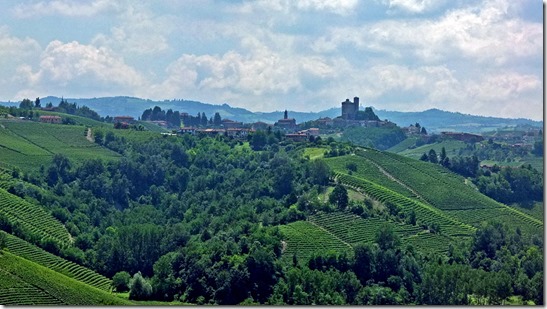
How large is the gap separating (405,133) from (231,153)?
7813 cm

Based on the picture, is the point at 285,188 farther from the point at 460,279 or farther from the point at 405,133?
the point at 405,133

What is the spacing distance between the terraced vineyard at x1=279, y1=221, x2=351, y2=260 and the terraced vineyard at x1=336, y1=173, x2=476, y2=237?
1070 cm

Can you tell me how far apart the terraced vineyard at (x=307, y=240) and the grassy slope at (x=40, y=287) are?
16390 mm

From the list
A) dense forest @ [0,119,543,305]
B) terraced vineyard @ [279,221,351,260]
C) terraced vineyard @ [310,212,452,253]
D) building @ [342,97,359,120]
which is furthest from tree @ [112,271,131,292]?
building @ [342,97,359,120]

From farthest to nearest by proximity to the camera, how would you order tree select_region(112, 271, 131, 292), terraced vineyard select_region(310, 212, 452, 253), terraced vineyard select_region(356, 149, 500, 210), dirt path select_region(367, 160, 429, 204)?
terraced vineyard select_region(356, 149, 500, 210) < dirt path select_region(367, 160, 429, 204) < terraced vineyard select_region(310, 212, 452, 253) < tree select_region(112, 271, 131, 292)

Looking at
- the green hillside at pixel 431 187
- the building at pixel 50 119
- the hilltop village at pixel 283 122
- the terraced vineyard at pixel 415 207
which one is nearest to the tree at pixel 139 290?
the terraced vineyard at pixel 415 207

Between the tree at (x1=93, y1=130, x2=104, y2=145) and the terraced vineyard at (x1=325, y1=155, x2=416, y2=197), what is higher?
the tree at (x1=93, y1=130, x2=104, y2=145)

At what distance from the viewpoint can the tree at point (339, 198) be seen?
75.9 metres

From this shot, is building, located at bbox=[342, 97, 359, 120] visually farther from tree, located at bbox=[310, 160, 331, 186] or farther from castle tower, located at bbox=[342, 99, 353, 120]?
tree, located at bbox=[310, 160, 331, 186]

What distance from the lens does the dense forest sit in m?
58.8

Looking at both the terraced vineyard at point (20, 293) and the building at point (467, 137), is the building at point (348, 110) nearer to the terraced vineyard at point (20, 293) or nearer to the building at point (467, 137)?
the building at point (467, 137)

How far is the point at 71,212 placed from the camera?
8119 centimetres

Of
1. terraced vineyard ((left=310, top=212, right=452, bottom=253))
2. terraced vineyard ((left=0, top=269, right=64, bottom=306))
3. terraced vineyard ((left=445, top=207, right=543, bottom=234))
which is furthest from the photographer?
terraced vineyard ((left=445, top=207, right=543, bottom=234))

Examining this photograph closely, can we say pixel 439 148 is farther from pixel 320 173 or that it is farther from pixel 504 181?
pixel 320 173
